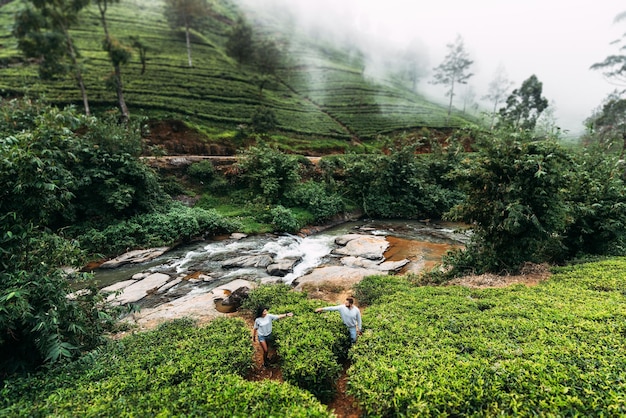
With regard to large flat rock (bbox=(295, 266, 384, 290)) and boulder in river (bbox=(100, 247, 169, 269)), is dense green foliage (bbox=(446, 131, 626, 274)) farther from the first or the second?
boulder in river (bbox=(100, 247, 169, 269))

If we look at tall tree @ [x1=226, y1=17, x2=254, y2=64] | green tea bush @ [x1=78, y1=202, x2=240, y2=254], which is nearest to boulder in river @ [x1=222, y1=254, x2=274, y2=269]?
green tea bush @ [x1=78, y1=202, x2=240, y2=254]

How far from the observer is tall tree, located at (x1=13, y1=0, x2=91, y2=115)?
83.2ft

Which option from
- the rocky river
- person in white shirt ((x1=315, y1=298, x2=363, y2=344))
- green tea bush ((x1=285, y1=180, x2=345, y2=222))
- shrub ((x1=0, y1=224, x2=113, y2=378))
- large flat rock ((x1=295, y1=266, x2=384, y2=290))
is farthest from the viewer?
green tea bush ((x1=285, y1=180, x2=345, y2=222))

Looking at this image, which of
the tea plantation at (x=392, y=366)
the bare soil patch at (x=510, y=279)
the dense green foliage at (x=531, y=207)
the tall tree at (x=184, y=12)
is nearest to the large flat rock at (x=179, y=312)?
the tea plantation at (x=392, y=366)

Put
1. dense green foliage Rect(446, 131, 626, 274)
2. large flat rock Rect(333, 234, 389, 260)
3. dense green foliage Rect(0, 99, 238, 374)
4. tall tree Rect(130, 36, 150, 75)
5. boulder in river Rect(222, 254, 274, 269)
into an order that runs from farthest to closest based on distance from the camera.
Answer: tall tree Rect(130, 36, 150, 75) < large flat rock Rect(333, 234, 389, 260) < boulder in river Rect(222, 254, 274, 269) < dense green foliage Rect(446, 131, 626, 274) < dense green foliage Rect(0, 99, 238, 374)

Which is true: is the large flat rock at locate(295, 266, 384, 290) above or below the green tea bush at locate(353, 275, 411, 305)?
below

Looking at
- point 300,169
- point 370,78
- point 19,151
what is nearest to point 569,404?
point 19,151

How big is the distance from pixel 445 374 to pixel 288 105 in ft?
176

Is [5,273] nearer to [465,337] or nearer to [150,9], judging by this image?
[465,337]

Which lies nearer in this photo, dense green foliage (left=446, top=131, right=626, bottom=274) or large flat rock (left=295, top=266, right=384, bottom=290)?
dense green foliage (left=446, top=131, right=626, bottom=274)

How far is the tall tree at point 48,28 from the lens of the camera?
83.2ft

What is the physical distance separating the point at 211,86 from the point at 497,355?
51486mm

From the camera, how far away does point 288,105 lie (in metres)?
53.7

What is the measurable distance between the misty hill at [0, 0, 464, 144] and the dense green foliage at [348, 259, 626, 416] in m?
29.7
